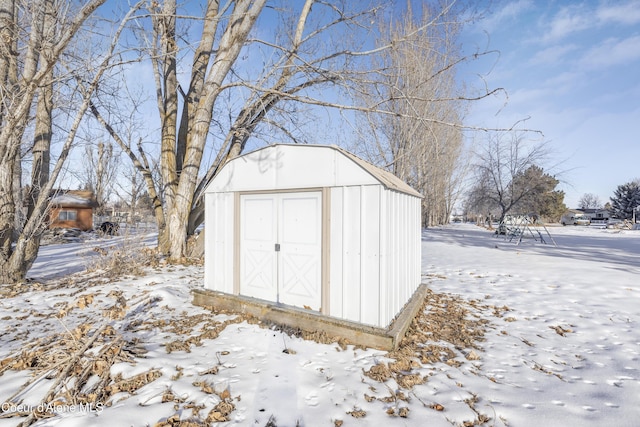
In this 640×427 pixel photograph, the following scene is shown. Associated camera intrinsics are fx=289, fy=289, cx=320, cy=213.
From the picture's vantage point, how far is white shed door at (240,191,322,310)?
383 cm

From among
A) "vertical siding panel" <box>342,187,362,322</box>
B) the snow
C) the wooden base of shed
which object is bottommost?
the snow

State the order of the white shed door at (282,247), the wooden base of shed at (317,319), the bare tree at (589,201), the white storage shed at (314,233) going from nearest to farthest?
the wooden base of shed at (317,319) → the white storage shed at (314,233) → the white shed door at (282,247) → the bare tree at (589,201)

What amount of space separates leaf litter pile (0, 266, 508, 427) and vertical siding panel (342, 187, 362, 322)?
0.43 m

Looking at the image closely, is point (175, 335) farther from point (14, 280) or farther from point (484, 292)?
point (484, 292)

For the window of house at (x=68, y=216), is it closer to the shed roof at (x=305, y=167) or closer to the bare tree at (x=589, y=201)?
the shed roof at (x=305, y=167)

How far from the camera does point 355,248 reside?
3.47 meters

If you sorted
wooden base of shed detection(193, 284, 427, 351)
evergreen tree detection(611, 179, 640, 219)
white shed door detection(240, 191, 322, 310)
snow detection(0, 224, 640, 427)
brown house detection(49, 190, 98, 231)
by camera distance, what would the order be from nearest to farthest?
snow detection(0, 224, 640, 427)
wooden base of shed detection(193, 284, 427, 351)
white shed door detection(240, 191, 322, 310)
brown house detection(49, 190, 98, 231)
evergreen tree detection(611, 179, 640, 219)

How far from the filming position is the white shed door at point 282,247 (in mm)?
3832

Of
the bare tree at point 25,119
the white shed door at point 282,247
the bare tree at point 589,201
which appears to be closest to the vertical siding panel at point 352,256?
the white shed door at point 282,247

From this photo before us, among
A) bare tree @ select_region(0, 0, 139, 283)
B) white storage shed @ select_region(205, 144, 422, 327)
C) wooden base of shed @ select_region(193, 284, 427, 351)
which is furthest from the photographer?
bare tree @ select_region(0, 0, 139, 283)

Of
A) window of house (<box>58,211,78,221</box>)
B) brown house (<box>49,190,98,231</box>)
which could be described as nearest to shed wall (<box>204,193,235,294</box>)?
brown house (<box>49,190,98,231</box>)

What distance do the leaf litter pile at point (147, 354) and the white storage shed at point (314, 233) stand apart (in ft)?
1.62

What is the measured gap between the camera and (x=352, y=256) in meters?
3.49

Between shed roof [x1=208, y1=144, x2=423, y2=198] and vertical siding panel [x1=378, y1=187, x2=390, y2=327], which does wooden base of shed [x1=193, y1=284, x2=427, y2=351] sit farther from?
shed roof [x1=208, y1=144, x2=423, y2=198]
